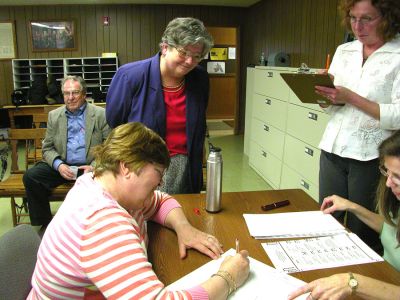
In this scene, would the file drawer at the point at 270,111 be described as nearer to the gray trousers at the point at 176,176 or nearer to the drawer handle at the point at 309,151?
the drawer handle at the point at 309,151

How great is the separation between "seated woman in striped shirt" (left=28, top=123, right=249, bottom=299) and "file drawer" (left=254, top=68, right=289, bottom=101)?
2983 millimetres

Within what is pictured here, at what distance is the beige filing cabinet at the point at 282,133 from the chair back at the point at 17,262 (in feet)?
8.19

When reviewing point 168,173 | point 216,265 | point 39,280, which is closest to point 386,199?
point 216,265

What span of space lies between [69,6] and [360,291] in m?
6.86

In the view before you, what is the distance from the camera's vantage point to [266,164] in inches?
172

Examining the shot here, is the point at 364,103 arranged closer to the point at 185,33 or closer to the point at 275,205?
the point at 275,205

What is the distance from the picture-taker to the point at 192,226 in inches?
50.2

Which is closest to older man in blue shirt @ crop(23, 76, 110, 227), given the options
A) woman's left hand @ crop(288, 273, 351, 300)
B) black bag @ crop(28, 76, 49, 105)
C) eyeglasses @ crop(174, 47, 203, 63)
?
eyeglasses @ crop(174, 47, 203, 63)

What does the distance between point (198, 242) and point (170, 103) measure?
816 mm

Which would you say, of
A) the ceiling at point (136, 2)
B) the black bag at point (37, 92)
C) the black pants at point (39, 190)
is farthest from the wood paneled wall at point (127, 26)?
the black pants at point (39, 190)

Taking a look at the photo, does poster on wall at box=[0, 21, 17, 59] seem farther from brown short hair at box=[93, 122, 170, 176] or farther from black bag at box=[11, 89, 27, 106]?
brown short hair at box=[93, 122, 170, 176]

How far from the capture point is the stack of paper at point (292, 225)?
125cm

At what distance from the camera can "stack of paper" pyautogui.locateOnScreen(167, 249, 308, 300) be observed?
0.93 m

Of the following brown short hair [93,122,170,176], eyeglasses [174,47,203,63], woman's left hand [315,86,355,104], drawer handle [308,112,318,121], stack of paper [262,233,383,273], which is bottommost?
stack of paper [262,233,383,273]
